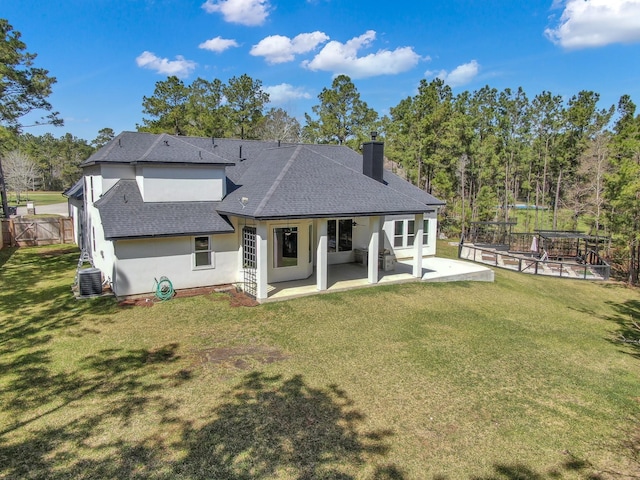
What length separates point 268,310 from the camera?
12117 millimetres

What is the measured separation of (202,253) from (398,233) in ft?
34.6

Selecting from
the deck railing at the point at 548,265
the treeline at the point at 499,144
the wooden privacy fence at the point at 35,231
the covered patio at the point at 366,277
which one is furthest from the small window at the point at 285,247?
the treeline at the point at 499,144

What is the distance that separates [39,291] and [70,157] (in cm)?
7630

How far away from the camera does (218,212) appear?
47.2 feet

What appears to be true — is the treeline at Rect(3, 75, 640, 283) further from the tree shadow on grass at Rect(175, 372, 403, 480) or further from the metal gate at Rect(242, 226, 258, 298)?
the tree shadow on grass at Rect(175, 372, 403, 480)

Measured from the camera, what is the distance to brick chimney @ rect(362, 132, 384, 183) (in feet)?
55.1

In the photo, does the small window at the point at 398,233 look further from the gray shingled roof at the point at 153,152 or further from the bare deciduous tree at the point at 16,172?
the bare deciduous tree at the point at 16,172

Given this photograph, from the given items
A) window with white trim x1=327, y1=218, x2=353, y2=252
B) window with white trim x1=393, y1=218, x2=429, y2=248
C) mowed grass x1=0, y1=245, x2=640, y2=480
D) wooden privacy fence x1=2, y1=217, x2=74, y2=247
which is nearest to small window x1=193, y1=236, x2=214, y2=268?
mowed grass x1=0, y1=245, x2=640, y2=480

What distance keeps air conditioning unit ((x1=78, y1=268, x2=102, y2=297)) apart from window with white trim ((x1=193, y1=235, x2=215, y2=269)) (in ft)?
10.1

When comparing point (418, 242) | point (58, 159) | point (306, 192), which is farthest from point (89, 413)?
point (58, 159)

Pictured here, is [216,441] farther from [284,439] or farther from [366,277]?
[366,277]

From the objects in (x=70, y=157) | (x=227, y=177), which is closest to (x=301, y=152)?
(x=227, y=177)

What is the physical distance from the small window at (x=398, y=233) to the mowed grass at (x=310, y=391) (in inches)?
282

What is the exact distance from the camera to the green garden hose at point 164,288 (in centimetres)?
1280
